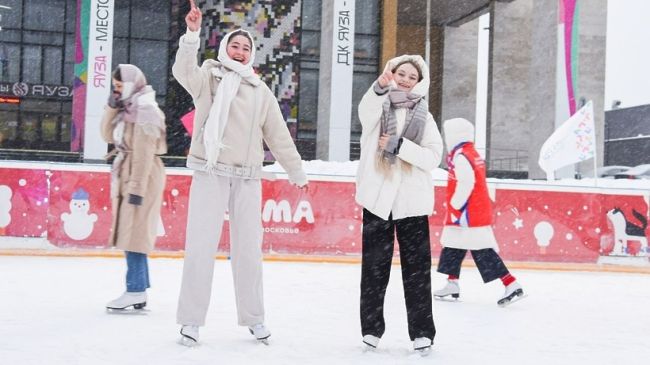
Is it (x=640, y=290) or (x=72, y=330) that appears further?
(x=640, y=290)

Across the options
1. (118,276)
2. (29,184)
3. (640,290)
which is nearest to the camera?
(118,276)

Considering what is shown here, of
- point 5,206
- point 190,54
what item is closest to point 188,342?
point 190,54

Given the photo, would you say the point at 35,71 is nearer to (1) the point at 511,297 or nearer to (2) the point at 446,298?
(2) the point at 446,298

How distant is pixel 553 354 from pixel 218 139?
2212 mm

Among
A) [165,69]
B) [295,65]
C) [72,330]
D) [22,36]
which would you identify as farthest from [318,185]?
[22,36]

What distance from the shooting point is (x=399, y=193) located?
414 cm

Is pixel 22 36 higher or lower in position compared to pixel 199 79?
higher

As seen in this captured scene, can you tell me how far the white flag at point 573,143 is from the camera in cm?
1058

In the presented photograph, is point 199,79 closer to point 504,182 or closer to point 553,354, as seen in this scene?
point 553,354

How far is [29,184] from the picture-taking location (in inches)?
363

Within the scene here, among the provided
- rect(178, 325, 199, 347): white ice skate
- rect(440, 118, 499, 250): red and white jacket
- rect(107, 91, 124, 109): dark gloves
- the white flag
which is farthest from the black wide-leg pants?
the white flag

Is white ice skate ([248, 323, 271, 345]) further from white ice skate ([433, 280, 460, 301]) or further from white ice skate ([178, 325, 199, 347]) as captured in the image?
white ice skate ([433, 280, 460, 301])

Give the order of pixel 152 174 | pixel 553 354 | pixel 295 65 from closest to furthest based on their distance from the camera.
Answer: pixel 553 354
pixel 152 174
pixel 295 65

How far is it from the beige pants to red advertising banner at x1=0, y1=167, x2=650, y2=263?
5358 millimetres
